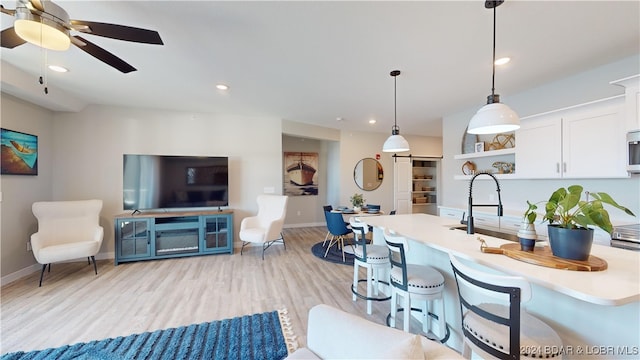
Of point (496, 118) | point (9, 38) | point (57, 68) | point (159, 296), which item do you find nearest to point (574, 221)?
point (496, 118)

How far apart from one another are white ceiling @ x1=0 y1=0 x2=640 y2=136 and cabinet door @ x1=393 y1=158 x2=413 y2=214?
9.44 feet

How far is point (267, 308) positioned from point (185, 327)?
73 centimetres

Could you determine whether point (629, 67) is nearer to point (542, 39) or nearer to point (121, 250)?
point (542, 39)

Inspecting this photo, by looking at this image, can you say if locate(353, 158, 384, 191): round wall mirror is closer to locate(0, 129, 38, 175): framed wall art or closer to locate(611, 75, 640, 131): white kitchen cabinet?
locate(611, 75, 640, 131): white kitchen cabinet

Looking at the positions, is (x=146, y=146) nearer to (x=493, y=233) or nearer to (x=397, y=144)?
(x=397, y=144)

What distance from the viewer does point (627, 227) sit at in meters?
2.28

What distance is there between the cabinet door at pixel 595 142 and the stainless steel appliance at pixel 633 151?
69 millimetres

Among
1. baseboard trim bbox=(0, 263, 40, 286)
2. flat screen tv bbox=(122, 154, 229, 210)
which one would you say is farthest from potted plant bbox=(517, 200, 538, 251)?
baseboard trim bbox=(0, 263, 40, 286)

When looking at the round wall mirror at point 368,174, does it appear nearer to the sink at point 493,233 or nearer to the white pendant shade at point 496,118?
the sink at point 493,233

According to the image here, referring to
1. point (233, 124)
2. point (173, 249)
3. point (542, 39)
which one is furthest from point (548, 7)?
point (173, 249)

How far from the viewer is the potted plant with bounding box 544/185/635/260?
1.13 meters

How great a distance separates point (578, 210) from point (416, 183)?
633cm

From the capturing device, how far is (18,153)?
128 inches

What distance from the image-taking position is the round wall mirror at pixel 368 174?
6.47m
